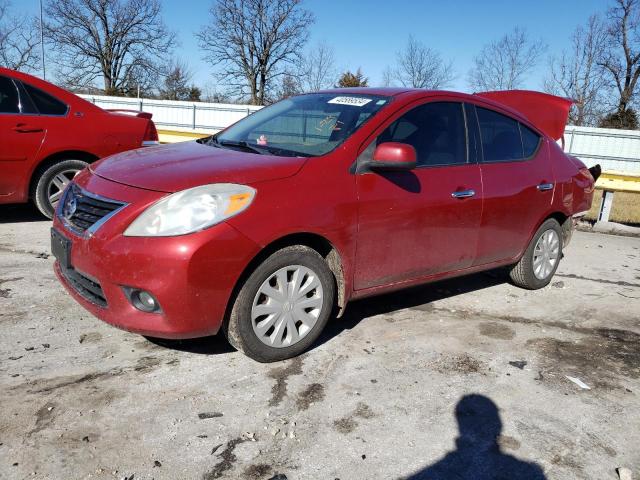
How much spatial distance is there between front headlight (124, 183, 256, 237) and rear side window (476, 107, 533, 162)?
2238 mm

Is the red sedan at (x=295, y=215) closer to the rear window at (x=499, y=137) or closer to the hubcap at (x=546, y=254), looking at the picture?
the rear window at (x=499, y=137)

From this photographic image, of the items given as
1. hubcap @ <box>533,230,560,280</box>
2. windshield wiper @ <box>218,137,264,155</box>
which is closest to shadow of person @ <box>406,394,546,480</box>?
windshield wiper @ <box>218,137,264,155</box>

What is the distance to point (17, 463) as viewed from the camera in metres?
2.30

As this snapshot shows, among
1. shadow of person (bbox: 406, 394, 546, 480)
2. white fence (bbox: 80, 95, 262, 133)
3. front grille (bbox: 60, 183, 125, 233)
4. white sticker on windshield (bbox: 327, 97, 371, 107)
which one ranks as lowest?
shadow of person (bbox: 406, 394, 546, 480)

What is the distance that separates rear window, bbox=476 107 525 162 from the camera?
14.2 feet

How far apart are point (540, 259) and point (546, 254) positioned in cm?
9

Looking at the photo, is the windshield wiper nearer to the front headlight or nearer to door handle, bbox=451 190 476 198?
the front headlight

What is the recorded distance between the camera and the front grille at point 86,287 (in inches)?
120

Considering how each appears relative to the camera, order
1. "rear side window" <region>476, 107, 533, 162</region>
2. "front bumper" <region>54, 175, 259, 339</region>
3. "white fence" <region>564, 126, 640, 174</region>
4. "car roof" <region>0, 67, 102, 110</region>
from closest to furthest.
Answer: "front bumper" <region>54, 175, 259, 339</region> → "rear side window" <region>476, 107, 533, 162</region> → "car roof" <region>0, 67, 102, 110</region> → "white fence" <region>564, 126, 640, 174</region>

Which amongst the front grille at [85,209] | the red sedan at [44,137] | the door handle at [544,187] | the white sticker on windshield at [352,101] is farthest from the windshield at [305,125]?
the red sedan at [44,137]

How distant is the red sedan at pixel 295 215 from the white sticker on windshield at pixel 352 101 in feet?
0.03

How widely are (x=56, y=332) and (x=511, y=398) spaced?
110 inches

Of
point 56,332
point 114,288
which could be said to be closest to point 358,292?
point 114,288

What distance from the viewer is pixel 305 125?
395 cm
